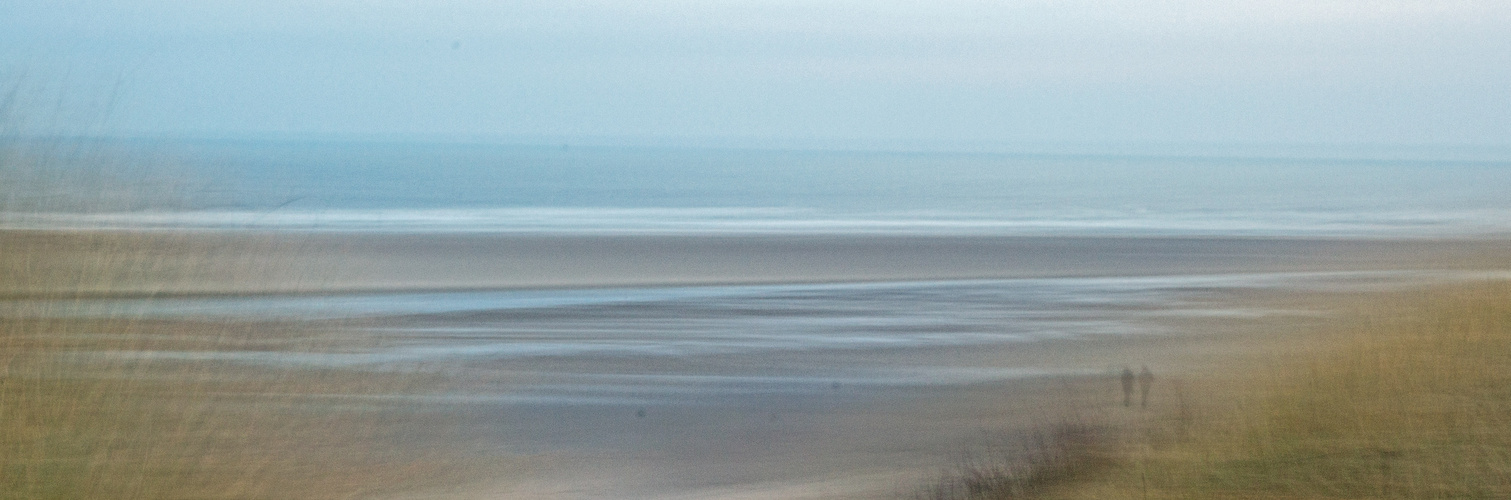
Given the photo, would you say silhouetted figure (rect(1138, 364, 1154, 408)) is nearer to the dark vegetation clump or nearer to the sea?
the sea

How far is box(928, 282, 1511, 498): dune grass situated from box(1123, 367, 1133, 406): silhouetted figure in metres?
1.72

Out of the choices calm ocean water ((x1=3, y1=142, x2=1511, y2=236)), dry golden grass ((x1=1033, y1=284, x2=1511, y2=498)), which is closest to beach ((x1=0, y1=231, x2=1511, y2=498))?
calm ocean water ((x1=3, y1=142, x2=1511, y2=236))

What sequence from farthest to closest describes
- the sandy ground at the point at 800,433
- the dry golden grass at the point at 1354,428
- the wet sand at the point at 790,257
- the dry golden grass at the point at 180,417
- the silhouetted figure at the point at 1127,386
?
the wet sand at the point at 790,257, the silhouetted figure at the point at 1127,386, the sandy ground at the point at 800,433, the dry golden grass at the point at 1354,428, the dry golden grass at the point at 180,417

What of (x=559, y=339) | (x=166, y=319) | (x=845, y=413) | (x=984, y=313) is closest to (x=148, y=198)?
(x=166, y=319)

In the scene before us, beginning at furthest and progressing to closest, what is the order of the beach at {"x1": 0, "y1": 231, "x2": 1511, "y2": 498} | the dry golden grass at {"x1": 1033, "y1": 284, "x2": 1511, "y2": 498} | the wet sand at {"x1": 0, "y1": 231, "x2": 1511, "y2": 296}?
the wet sand at {"x1": 0, "y1": 231, "x2": 1511, "y2": 296}
the beach at {"x1": 0, "y1": 231, "x2": 1511, "y2": 498}
the dry golden grass at {"x1": 1033, "y1": 284, "x2": 1511, "y2": 498}

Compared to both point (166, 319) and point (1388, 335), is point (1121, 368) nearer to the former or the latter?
point (1388, 335)

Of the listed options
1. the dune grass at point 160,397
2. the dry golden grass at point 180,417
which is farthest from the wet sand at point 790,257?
the dry golden grass at point 180,417

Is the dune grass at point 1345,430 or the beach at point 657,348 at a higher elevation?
the dune grass at point 1345,430

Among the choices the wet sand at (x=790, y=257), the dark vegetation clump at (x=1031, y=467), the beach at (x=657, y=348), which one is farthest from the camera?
the wet sand at (x=790, y=257)

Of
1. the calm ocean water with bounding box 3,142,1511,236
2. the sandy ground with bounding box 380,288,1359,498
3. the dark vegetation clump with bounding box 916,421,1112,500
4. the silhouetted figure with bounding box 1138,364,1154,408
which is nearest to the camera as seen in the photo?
the dark vegetation clump with bounding box 916,421,1112,500

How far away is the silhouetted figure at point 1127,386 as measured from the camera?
8016 mm

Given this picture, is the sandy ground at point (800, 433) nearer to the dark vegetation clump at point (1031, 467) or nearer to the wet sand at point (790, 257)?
the dark vegetation clump at point (1031, 467)

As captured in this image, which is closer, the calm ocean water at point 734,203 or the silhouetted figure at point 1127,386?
the calm ocean water at point 734,203

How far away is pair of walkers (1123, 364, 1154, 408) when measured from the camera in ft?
26.1
